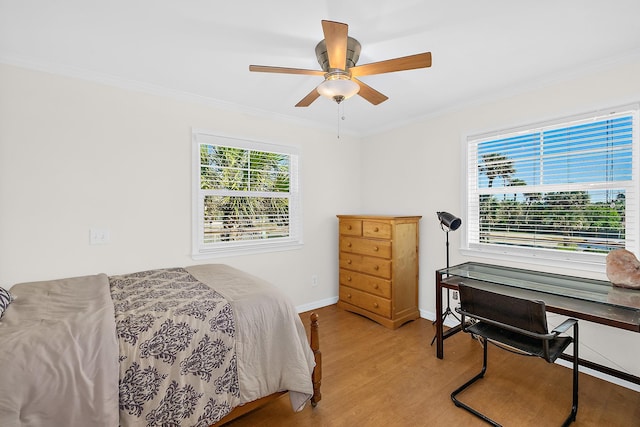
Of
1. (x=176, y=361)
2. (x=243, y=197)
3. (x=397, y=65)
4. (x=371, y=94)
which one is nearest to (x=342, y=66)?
(x=397, y=65)

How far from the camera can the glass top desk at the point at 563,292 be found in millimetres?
1718

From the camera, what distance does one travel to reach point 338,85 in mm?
1772

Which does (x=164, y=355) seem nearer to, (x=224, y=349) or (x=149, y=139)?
(x=224, y=349)

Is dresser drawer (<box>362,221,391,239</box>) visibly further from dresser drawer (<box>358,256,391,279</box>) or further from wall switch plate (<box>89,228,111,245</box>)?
wall switch plate (<box>89,228,111,245</box>)

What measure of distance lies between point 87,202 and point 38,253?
19.2 inches

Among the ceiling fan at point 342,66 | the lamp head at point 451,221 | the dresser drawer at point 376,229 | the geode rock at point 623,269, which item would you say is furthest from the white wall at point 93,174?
the geode rock at point 623,269

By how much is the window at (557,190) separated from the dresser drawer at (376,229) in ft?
2.63

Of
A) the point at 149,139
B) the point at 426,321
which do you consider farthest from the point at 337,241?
the point at 149,139

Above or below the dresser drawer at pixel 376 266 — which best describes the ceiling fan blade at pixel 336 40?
above

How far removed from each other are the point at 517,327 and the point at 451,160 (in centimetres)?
189

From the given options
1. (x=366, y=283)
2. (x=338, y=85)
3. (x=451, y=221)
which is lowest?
(x=366, y=283)

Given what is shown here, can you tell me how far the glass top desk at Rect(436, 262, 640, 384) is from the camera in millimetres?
1718

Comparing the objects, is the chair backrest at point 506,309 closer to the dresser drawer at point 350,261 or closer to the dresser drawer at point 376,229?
the dresser drawer at point 376,229

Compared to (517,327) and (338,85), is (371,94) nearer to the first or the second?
(338,85)
